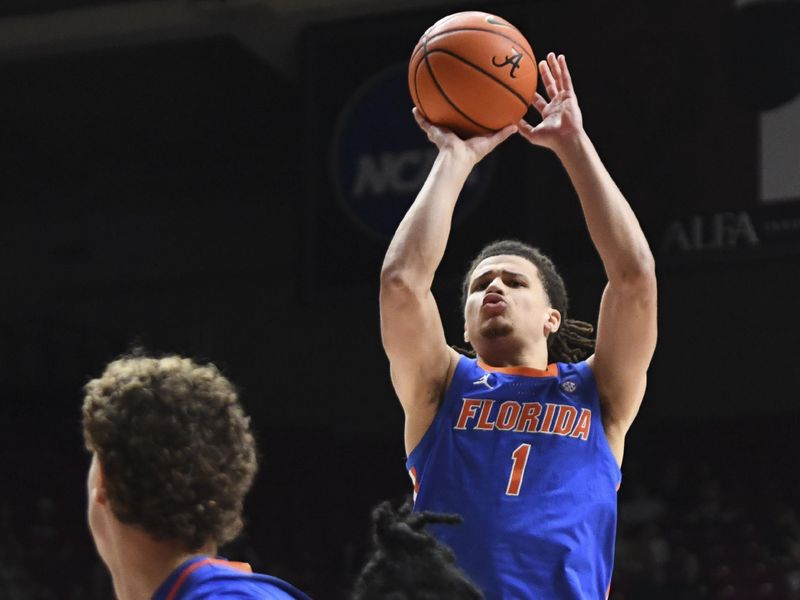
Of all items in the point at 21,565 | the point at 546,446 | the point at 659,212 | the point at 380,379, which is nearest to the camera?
the point at 546,446

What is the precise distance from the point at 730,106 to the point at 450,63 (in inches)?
197

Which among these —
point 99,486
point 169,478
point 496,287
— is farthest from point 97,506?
point 496,287

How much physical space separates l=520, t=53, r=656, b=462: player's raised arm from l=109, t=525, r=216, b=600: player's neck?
135 cm

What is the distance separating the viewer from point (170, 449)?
68.6 inches

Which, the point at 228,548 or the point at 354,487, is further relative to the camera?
the point at 354,487

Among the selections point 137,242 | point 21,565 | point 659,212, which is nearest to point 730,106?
point 659,212

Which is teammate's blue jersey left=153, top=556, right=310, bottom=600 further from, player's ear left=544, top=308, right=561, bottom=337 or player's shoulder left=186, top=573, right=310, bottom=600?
player's ear left=544, top=308, right=561, bottom=337

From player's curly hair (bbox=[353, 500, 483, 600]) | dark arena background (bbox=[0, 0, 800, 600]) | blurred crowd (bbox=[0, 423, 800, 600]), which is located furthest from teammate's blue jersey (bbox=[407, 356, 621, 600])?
blurred crowd (bbox=[0, 423, 800, 600])

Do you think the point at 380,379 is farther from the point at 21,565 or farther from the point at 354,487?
the point at 21,565

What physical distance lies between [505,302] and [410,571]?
5.12ft

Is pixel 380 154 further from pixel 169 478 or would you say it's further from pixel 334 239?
pixel 169 478

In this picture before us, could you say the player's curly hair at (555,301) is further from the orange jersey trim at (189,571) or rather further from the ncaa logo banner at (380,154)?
the ncaa logo banner at (380,154)

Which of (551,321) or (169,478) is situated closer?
(169,478)

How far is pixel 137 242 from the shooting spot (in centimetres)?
1373
